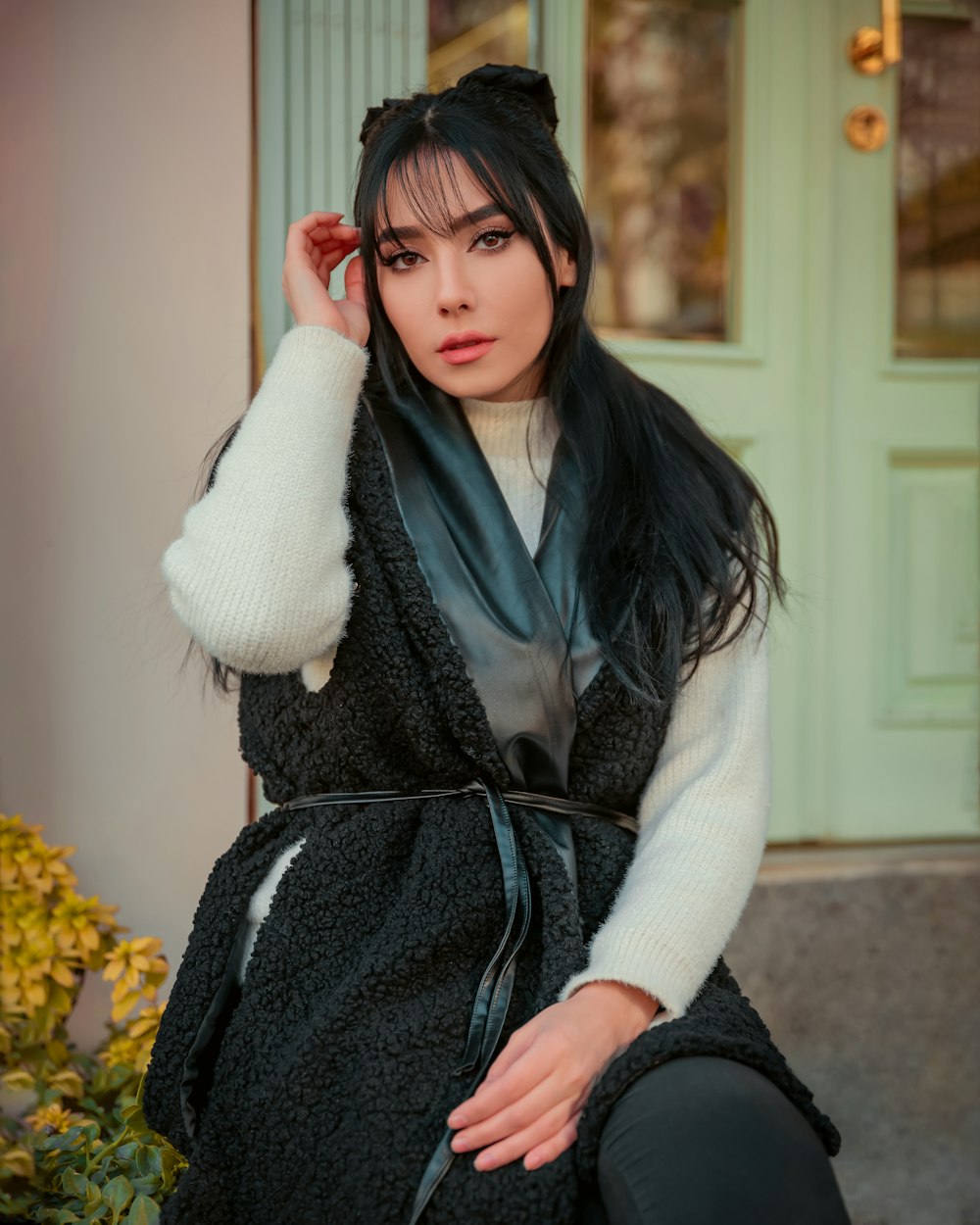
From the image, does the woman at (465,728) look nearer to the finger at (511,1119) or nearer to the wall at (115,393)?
the finger at (511,1119)

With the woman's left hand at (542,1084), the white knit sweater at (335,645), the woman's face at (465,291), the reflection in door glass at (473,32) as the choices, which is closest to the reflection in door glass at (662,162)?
the reflection in door glass at (473,32)

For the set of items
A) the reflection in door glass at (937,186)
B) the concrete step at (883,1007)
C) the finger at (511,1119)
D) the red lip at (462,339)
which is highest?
the reflection in door glass at (937,186)

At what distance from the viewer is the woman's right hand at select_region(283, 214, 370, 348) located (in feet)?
4.60

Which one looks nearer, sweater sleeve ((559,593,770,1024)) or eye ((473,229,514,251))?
sweater sleeve ((559,593,770,1024))

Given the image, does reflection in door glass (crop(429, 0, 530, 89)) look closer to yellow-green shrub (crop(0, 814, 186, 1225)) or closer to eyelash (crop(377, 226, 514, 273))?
eyelash (crop(377, 226, 514, 273))

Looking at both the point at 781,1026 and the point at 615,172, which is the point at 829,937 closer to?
the point at 781,1026

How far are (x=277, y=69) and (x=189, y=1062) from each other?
1632 mm

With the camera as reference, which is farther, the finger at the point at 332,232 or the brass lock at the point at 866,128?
the brass lock at the point at 866,128

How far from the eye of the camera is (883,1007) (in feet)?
7.52

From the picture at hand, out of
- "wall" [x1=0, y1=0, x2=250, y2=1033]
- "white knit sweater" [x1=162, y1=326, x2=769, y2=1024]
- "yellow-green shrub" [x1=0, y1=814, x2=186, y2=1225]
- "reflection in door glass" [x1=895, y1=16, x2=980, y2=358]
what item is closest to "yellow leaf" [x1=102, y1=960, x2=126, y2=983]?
"yellow-green shrub" [x1=0, y1=814, x2=186, y2=1225]

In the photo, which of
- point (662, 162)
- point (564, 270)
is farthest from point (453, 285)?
point (662, 162)

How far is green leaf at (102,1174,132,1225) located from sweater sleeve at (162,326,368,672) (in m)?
0.60

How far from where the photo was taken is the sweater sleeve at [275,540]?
4.04 ft

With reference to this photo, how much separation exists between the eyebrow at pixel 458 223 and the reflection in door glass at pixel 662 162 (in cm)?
119
